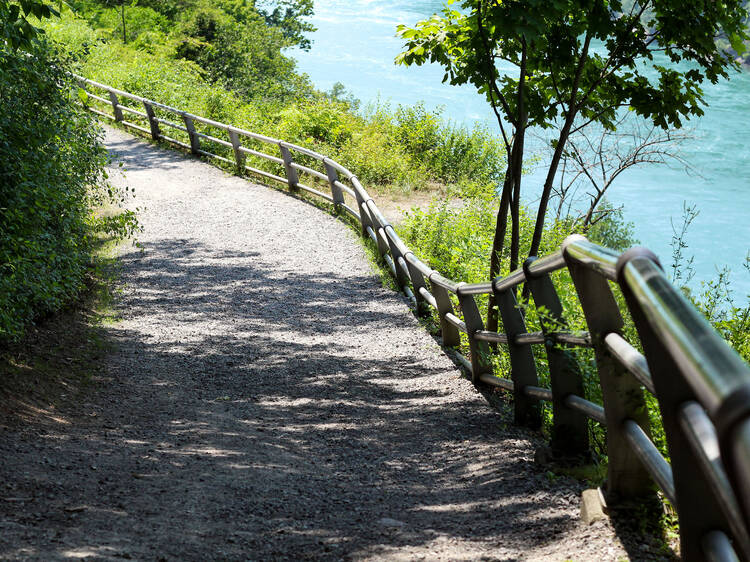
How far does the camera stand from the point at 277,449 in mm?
5117

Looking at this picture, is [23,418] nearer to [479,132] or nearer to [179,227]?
[179,227]

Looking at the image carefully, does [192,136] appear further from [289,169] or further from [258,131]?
[289,169]

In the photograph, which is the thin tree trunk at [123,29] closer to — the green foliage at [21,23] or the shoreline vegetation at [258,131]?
the shoreline vegetation at [258,131]

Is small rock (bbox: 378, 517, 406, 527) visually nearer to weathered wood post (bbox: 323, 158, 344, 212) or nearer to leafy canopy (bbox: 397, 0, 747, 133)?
leafy canopy (bbox: 397, 0, 747, 133)

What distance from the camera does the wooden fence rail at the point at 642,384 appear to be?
1.12 metres

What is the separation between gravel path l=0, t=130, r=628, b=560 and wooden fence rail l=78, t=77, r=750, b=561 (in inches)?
13.0

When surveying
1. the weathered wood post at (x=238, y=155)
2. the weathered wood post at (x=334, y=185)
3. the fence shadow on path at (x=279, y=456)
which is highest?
the weathered wood post at (x=238, y=155)

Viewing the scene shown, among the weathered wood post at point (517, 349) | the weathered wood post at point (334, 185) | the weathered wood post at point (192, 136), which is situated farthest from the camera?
the weathered wood post at point (192, 136)

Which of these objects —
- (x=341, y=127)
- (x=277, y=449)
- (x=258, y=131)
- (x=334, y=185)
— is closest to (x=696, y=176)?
(x=341, y=127)

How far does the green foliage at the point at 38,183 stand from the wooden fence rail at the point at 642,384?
12.0 ft

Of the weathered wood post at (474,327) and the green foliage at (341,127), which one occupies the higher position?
the green foliage at (341,127)

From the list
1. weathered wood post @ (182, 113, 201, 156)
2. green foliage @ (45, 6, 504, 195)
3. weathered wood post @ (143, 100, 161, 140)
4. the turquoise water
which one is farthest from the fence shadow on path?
the turquoise water

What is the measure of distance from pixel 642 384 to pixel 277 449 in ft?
9.79

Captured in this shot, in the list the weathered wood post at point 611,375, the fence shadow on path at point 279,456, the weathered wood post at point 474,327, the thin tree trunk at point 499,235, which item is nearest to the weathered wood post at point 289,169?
the fence shadow on path at point 279,456
